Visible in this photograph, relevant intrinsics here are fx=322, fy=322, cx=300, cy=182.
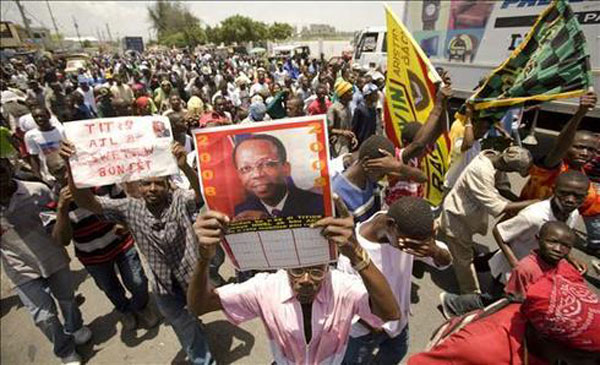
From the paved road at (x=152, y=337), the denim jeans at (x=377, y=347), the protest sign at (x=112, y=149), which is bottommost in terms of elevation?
the paved road at (x=152, y=337)

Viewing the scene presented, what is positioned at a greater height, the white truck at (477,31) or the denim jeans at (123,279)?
the white truck at (477,31)

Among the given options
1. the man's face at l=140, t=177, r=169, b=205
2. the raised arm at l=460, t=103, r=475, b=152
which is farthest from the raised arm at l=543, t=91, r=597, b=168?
the man's face at l=140, t=177, r=169, b=205

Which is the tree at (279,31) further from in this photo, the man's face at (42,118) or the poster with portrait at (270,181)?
the poster with portrait at (270,181)

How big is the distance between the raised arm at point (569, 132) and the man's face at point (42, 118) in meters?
5.88

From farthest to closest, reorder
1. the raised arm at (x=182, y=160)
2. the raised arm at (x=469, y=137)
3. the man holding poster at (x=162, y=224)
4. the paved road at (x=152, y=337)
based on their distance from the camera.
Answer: the raised arm at (x=469, y=137) < the paved road at (x=152, y=337) < the man holding poster at (x=162, y=224) < the raised arm at (x=182, y=160)

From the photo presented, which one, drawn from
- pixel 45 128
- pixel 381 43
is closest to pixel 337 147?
pixel 45 128

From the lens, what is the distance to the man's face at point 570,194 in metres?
2.36

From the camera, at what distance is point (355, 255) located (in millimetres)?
1201

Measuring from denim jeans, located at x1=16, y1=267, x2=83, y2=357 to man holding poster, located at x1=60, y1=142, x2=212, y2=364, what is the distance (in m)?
0.99

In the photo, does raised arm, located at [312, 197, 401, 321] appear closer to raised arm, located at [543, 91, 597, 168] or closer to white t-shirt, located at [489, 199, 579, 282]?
white t-shirt, located at [489, 199, 579, 282]

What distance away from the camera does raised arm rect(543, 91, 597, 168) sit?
3.09 m

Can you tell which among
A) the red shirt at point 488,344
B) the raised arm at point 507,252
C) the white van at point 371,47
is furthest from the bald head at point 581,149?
the white van at point 371,47

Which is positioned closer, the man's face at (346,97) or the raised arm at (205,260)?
the raised arm at (205,260)

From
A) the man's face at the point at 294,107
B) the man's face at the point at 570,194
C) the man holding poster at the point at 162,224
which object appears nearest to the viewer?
the man holding poster at the point at 162,224
